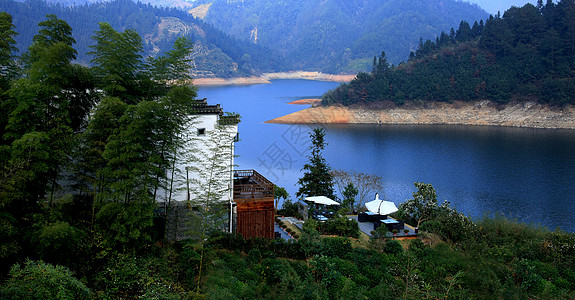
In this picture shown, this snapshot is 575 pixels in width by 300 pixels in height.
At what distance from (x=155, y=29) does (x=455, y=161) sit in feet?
477

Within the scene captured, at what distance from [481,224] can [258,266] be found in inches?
443

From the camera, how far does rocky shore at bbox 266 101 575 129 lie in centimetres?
6669

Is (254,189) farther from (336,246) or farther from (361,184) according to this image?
(361,184)

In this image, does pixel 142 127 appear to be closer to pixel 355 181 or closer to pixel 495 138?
pixel 355 181

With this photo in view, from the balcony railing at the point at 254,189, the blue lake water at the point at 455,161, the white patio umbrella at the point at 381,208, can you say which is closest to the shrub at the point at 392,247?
the white patio umbrella at the point at 381,208

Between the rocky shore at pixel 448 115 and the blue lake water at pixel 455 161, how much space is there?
14.1 ft

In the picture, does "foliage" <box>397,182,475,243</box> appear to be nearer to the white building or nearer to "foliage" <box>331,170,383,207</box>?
"foliage" <box>331,170,383,207</box>

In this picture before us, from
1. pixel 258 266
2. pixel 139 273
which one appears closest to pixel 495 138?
pixel 258 266

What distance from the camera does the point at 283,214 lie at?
70.3 feet

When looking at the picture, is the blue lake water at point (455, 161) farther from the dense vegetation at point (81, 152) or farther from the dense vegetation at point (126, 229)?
the dense vegetation at point (81, 152)

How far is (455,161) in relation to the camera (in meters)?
42.0

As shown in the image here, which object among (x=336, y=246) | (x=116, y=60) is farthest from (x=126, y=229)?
(x=336, y=246)

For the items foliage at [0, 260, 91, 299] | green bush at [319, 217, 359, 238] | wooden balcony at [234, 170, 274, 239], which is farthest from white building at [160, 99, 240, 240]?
foliage at [0, 260, 91, 299]

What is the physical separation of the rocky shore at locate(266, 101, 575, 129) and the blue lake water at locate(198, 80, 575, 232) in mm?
4294
